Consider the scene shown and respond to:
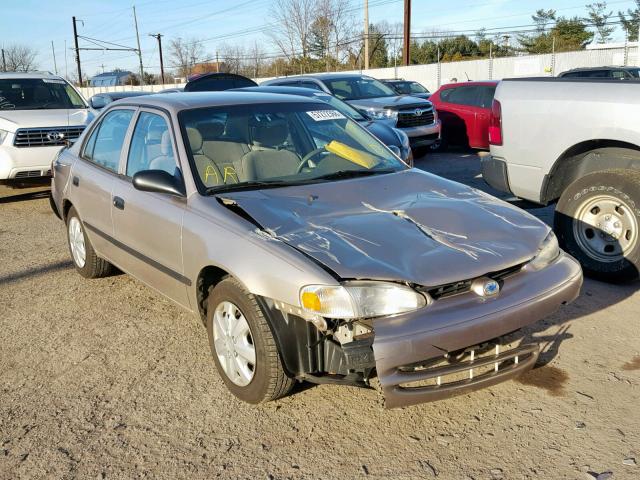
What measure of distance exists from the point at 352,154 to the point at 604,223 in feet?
7.27

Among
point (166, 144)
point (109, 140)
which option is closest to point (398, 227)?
point (166, 144)

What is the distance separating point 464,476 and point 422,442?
302mm

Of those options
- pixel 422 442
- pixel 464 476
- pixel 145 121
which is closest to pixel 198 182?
pixel 145 121

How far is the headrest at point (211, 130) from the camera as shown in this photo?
4.15 meters

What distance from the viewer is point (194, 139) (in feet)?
13.3

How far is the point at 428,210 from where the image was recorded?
360cm

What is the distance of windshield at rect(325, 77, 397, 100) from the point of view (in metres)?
12.4

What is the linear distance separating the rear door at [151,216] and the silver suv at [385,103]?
721 centimetres

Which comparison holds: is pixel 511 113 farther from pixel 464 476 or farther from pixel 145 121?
pixel 464 476

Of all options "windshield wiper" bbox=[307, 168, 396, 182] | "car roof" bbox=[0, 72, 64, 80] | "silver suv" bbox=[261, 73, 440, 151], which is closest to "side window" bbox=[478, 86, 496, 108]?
"silver suv" bbox=[261, 73, 440, 151]

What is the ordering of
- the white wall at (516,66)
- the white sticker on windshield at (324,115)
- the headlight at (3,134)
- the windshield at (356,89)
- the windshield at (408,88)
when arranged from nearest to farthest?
the white sticker on windshield at (324,115) < the headlight at (3,134) < the windshield at (356,89) < the windshield at (408,88) < the white wall at (516,66)

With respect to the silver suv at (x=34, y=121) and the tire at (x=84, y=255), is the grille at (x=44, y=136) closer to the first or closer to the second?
the silver suv at (x=34, y=121)

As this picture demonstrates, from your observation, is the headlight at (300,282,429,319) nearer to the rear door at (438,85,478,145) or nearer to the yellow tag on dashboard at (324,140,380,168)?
the yellow tag on dashboard at (324,140,380,168)

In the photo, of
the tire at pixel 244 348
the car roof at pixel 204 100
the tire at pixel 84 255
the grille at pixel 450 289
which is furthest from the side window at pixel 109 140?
the grille at pixel 450 289
